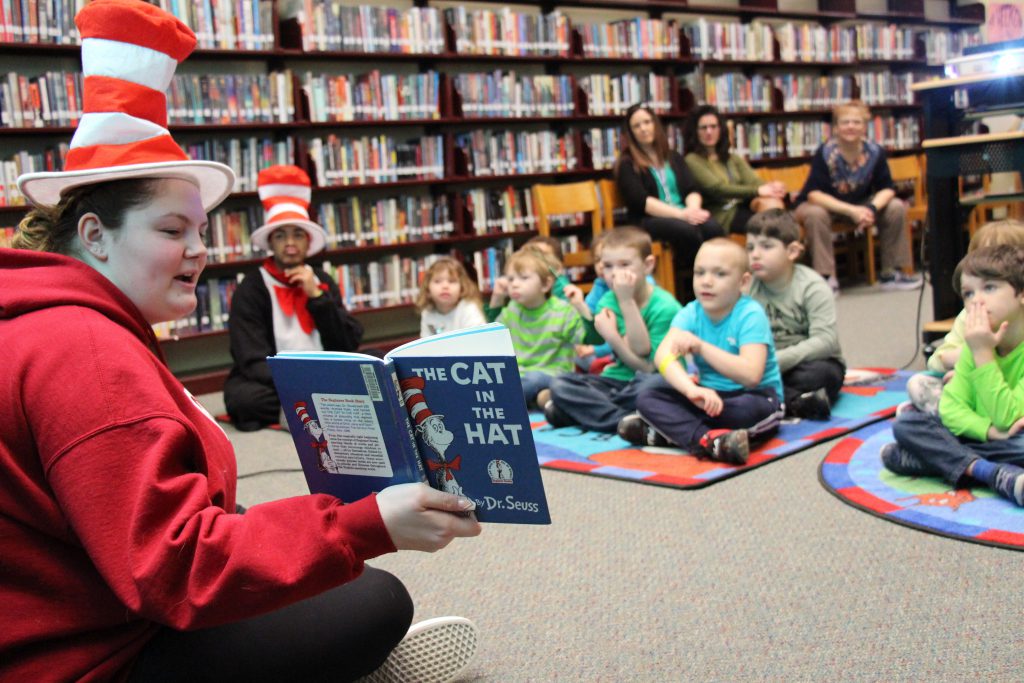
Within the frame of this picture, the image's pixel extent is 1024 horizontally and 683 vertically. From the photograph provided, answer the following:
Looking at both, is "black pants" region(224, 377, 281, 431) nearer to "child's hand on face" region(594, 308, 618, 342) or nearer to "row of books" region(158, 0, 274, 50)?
"child's hand on face" region(594, 308, 618, 342)

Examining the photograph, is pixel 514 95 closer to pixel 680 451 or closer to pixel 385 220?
pixel 385 220

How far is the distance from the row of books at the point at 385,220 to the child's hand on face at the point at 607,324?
221 centimetres

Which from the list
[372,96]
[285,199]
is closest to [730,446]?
[285,199]

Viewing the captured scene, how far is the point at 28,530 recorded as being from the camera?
1022 millimetres

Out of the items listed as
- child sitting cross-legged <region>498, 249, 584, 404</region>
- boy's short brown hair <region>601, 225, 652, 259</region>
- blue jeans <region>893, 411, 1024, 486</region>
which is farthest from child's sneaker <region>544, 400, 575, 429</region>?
blue jeans <region>893, 411, 1024, 486</region>

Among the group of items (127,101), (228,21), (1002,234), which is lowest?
(1002,234)

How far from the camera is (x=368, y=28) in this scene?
527 cm

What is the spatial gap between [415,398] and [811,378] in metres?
2.43

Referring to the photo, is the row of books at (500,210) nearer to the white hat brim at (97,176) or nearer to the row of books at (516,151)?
the row of books at (516,151)

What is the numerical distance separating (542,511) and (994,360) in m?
1.61

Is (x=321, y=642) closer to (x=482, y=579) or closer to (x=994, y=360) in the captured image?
(x=482, y=579)

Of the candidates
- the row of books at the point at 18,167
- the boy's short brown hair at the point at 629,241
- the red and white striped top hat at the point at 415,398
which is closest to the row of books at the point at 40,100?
the row of books at the point at 18,167

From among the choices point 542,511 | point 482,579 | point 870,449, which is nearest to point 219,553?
point 542,511

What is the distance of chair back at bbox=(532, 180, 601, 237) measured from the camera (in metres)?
5.57
